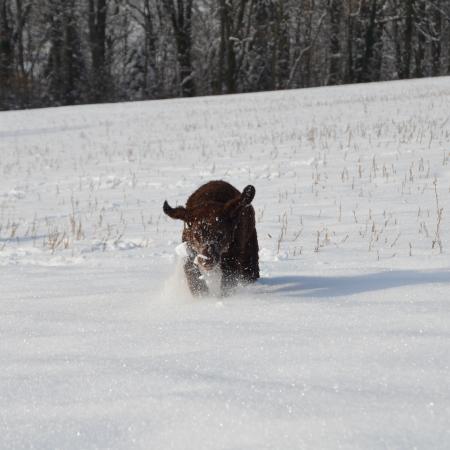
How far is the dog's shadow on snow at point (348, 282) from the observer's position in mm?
4203

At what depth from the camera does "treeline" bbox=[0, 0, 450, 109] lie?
4372 cm

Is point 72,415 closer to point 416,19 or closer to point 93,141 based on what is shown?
point 93,141

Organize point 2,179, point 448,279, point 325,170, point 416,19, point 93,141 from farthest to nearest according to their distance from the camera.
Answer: point 416,19 < point 93,141 < point 2,179 < point 325,170 < point 448,279

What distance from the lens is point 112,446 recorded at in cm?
212

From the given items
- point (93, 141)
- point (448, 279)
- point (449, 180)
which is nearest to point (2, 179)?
point (93, 141)

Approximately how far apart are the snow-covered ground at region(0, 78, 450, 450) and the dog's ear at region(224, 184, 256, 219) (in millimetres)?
562

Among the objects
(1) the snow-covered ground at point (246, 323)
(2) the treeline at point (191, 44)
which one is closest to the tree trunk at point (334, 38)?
(2) the treeline at point (191, 44)

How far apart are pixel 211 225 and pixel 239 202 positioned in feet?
0.82

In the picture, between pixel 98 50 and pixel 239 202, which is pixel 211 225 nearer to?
pixel 239 202

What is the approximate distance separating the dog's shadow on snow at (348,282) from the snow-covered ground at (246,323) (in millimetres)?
21

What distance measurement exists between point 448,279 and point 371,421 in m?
2.42

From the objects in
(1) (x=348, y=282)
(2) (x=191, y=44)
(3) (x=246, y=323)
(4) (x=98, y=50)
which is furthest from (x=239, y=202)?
(2) (x=191, y=44)

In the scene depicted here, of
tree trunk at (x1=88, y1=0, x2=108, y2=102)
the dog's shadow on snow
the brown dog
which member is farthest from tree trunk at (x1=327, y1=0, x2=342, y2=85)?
the brown dog

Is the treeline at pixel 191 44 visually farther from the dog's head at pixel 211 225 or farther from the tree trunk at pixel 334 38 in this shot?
the dog's head at pixel 211 225
